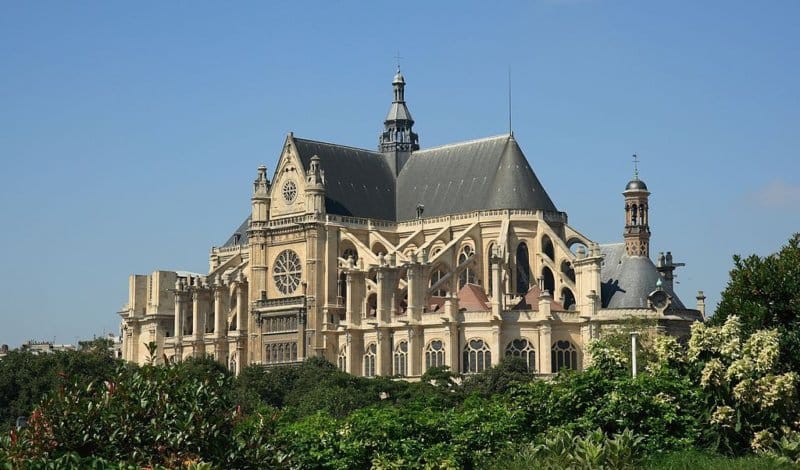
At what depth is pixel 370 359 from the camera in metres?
111

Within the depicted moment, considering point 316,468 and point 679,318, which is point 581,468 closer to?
point 316,468

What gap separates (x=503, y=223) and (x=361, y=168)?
1873 cm

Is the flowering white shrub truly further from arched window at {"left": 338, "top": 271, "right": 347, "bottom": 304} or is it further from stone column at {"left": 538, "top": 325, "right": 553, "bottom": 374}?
arched window at {"left": 338, "top": 271, "right": 347, "bottom": 304}

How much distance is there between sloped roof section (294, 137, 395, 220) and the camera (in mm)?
121438

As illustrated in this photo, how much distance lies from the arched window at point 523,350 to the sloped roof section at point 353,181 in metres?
23.0

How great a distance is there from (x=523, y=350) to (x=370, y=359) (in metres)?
13.5

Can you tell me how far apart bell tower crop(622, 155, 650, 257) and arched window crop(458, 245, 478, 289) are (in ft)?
40.7

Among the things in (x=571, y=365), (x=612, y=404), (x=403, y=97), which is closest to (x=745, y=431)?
(x=612, y=404)

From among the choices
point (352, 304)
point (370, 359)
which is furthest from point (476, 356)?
point (352, 304)

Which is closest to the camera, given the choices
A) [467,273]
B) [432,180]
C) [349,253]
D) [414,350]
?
[414,350]

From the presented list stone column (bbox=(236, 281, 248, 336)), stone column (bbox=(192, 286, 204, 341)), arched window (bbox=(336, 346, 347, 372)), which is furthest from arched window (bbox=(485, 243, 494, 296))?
stone column (bbox=(192, 286, 204, 341))

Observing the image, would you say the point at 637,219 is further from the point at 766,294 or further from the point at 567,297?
the point at 766,294

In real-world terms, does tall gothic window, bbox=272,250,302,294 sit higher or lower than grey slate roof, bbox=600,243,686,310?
higher

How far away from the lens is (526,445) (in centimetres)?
4875
